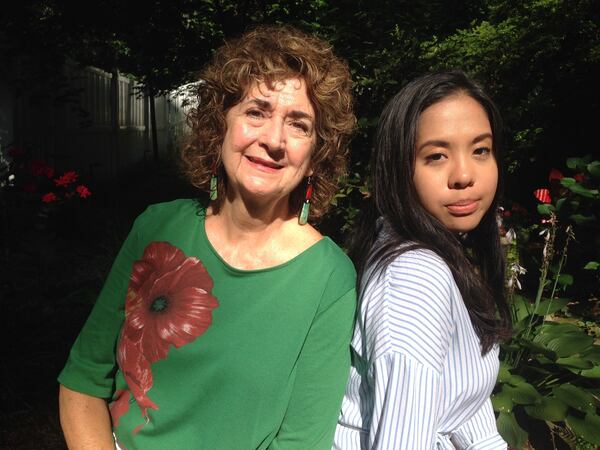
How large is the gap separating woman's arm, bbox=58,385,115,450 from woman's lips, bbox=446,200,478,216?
111 centimetres

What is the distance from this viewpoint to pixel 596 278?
19.2 feet

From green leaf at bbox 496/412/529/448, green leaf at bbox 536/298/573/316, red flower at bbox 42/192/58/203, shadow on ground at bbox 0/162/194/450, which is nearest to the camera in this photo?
green leaf at bbox 496/412/529/448

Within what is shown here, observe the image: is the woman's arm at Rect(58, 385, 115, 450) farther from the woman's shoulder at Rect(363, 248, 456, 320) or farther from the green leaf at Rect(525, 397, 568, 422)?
the green leaf at Rect(525, 397, 568, 422)

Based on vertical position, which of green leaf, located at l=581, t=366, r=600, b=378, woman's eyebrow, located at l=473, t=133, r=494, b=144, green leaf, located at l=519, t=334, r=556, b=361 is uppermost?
woman's eyebrow, located at l=473, t=133, r=494, b=144

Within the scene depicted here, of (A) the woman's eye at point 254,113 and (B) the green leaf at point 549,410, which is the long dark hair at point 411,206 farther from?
(B) the green leaf at point 549,410

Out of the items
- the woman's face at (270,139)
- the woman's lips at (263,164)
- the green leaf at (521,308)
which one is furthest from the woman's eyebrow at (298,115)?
the green leaf at (521,308)

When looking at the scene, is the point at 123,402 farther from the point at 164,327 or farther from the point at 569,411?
the point at 569,411

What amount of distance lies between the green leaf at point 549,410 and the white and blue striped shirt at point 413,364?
166 centimetres

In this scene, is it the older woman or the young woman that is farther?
the older woman

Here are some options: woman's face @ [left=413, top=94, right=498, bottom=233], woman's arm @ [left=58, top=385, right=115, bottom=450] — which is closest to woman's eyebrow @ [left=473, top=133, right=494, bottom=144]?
woman's face @ [left=413, top=94, right=498, bottom=233]

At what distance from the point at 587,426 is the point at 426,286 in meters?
2.23

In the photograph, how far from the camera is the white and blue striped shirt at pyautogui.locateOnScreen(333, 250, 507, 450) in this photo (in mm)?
1299

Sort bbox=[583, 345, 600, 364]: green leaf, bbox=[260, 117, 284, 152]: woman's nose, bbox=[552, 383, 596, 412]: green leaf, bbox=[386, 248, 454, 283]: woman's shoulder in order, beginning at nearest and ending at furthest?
bbox=[386, 248, 454, 283]: woman's shoulder
bbox=[260, 117, 284, 152]: woman's nose
bbox=[552, 383, 596, 412]: green leaf
bbox=[583, 345, 600, 364]: green leaf

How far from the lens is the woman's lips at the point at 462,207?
166 centimetres
